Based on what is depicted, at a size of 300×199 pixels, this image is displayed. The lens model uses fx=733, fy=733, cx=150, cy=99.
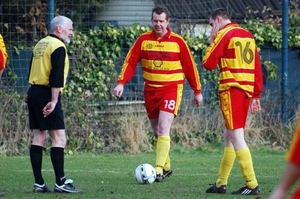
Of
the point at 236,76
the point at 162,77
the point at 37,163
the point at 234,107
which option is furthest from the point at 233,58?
the point at 37,163

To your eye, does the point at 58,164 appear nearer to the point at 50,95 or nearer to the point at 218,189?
the point at 50,95

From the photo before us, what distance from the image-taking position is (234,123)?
741 centimetres

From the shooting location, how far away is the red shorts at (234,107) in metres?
7.42

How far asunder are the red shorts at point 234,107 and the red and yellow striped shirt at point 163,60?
5.86ft

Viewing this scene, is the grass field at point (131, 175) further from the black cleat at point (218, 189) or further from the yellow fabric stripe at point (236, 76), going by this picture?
the yellow fabric stripe at point (236, 76)

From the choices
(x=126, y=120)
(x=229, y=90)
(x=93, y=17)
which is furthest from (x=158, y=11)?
(x=93, y=17)

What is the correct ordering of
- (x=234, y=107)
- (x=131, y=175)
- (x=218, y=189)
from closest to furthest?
1. (x=234, y=107)
2. (x=218, y=189)
3. (x=131, y=175)

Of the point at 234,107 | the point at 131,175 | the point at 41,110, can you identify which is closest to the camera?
the point at 234,107

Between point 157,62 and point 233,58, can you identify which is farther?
point 157,62

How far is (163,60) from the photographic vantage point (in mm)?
9195

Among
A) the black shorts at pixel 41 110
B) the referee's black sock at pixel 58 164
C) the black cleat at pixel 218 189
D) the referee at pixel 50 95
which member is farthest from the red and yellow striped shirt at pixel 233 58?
the referee's black sock at pixel 58 164

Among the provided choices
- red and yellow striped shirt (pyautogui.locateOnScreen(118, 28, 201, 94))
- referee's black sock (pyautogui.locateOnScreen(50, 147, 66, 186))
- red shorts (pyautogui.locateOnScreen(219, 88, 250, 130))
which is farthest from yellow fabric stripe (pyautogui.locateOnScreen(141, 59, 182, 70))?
referee's black sock (pyautogui.locateOnScreen(50, 147, 66, 186))

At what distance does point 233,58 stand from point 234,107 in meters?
0.50

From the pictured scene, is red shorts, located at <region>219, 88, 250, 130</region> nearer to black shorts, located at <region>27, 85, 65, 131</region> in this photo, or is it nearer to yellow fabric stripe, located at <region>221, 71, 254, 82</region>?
yellow fabric stripe, located at <region>221, 71, 254, 82</region>
